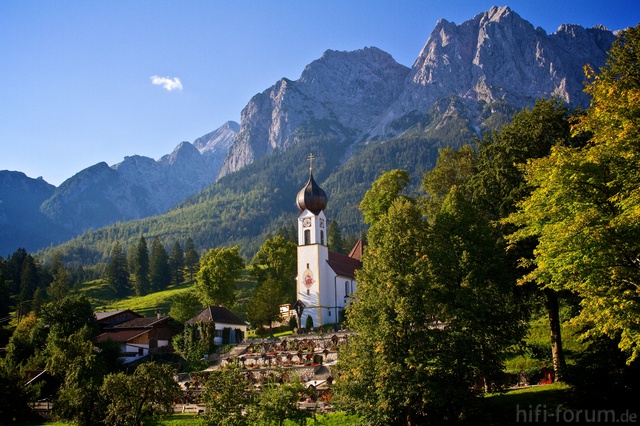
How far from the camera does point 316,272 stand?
210 feet

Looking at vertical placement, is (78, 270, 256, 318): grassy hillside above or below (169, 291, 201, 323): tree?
above

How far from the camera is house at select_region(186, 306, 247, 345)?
55094 millimetres

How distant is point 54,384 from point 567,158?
1567 inches

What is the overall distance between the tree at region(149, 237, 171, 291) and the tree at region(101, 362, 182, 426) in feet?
272

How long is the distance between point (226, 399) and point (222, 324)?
30660 millimetres

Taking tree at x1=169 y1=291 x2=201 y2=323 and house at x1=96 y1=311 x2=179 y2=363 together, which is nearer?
house at x1=96 y1=311 x2=179 y2=363

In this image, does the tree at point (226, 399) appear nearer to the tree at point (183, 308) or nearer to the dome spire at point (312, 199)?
the tree at point (183, 308)

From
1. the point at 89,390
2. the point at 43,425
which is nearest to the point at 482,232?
the point at 89,390

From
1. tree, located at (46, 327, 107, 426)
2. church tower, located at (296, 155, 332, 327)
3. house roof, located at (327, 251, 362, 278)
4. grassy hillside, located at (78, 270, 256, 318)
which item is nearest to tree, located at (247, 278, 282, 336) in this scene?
church tower, located at (296, 155, 332, 327)

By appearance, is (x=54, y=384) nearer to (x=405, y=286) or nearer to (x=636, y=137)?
(x=405, y=286)

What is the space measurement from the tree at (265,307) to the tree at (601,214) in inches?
1519

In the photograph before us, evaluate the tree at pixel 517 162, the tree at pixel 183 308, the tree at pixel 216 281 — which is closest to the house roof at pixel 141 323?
the tree at pixel 183 308

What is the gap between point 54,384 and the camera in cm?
4506

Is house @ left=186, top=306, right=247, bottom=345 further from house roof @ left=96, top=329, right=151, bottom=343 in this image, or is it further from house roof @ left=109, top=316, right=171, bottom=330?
house roof @ left=96, top=329, right=151, bottom=343
